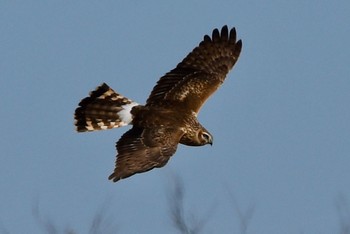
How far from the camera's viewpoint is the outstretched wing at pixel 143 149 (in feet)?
34.9

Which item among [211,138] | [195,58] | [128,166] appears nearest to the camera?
[128,166]

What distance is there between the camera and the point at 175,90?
1266 cm

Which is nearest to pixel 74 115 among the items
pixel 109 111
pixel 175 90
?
pixel 109 111

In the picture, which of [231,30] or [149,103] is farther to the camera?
[231,30]

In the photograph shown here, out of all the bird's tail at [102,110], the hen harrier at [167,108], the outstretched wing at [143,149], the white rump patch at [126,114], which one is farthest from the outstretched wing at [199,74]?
the outstretched wing at [143,149]

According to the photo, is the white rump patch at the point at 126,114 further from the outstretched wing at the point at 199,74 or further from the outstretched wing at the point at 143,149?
the outstretched wing at the point at 143,149

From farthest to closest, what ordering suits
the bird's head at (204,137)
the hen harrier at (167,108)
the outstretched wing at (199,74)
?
the outstretched wing at (199,74)
the bird's head at (204,137)
the hen harrier at (167,108)

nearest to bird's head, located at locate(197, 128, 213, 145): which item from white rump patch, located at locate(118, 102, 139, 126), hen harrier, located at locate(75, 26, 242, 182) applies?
hen harrier, located at locate(75, 26, 242, 182)

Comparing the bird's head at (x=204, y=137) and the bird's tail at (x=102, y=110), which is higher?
the bird's tail at (x=102, y=110)

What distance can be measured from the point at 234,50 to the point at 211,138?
5.64ft

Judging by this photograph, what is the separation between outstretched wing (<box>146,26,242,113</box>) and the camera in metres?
12.6

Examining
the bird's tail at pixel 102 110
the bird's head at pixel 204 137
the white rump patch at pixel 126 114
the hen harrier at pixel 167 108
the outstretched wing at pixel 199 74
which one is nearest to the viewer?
the hen harrier at pixel 167 108

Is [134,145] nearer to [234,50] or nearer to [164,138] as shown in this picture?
[164,138]

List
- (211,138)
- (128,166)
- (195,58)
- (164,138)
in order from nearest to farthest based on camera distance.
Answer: (128,166), (164,138), (211,138), (195,58)
